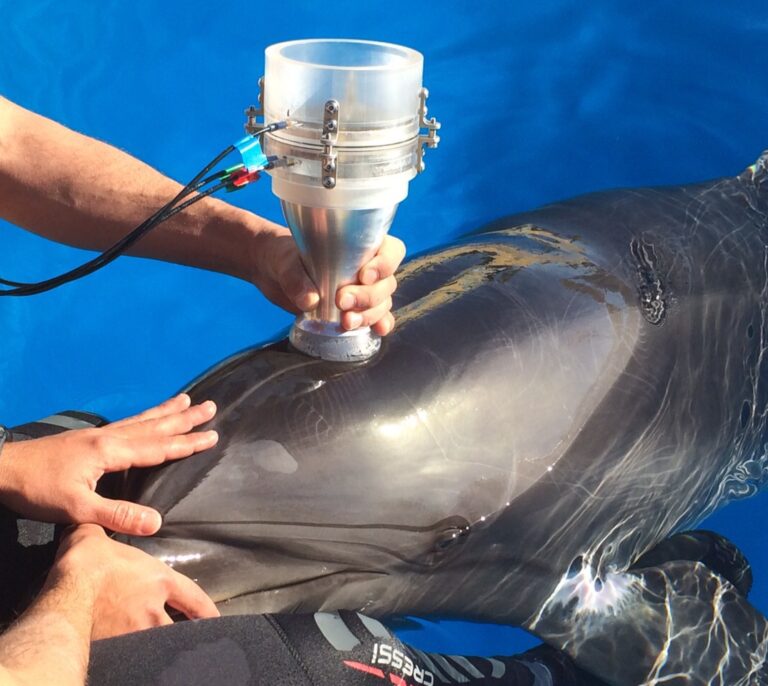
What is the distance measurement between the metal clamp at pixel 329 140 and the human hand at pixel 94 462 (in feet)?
2.91

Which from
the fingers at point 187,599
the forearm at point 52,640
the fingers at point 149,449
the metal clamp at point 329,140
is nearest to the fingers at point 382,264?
the metal clamp at point 329,140

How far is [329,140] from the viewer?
2.61 m

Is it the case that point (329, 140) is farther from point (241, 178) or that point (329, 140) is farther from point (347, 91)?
point (241, 178)

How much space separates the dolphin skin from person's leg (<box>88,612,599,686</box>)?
28 centimetres

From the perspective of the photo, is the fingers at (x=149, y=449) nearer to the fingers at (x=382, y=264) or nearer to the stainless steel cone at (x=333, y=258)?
the stainless steel cone at (x=333, y=258)

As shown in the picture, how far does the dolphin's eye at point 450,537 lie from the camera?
11.2 ft

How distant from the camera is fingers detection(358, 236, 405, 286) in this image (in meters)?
3.05

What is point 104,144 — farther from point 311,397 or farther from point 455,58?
point 455,58

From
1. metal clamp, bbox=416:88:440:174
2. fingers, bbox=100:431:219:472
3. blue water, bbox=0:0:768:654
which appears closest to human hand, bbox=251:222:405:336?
metal clamp, bbox=416:88:440:174

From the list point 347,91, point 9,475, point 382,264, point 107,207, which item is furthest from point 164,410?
point 107,207

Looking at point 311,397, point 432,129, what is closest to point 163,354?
point 311,397

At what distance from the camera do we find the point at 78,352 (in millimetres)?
6508

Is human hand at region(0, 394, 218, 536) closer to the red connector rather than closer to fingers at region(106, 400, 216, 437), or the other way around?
fingers at region(106, 400, 216, 437)

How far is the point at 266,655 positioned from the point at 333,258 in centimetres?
114
